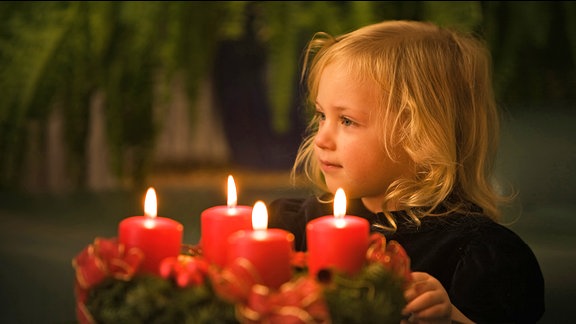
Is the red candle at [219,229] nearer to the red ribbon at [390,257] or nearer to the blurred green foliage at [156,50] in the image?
the red ribbon at [390,257]

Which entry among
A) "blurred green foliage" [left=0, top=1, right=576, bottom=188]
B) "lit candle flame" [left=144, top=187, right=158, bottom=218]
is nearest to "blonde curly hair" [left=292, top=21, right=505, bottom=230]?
"blurred green foliage" [left=0, top=1, right=576, bottom=188]

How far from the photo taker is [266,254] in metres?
0.71

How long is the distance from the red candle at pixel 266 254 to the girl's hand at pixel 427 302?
0.66 feet

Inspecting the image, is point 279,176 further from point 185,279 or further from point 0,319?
point 185,279

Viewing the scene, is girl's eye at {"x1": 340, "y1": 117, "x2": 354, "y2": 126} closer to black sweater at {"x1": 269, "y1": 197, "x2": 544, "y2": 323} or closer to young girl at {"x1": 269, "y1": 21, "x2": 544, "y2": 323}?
young girl at {"x1": 269, "y1": 21, "x2": 544, "y2": 323}

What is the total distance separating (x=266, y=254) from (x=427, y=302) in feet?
0.84

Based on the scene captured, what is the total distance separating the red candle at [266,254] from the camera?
0.71 metres

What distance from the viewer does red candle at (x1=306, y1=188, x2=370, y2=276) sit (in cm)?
73

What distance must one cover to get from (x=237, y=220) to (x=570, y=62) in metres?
0.94

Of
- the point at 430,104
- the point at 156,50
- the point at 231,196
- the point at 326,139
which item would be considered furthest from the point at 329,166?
the point at 156,50

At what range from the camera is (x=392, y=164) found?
1.18 meters

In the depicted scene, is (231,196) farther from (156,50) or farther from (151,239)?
(156,50)

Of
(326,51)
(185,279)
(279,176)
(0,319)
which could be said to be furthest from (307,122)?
(185,279)

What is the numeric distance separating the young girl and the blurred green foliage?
23 cm
